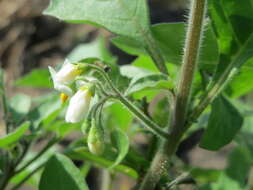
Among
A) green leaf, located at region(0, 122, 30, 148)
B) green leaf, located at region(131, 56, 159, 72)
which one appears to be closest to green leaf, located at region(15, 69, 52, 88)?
green leaf, located at region(131, 56, 159, 72)

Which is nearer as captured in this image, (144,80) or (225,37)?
(144,80)

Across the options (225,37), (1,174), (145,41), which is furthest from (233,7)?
(1,174)

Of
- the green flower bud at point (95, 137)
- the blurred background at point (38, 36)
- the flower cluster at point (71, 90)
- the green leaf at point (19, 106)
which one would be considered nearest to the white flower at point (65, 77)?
the flower cluster at point (71, 90)

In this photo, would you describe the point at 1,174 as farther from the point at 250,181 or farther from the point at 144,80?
the point at 250,181

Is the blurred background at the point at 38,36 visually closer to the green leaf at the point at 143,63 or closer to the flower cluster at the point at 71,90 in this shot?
the green leaf at the point at 143,63

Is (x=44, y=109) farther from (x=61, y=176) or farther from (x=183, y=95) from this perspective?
(x=183, y=95)

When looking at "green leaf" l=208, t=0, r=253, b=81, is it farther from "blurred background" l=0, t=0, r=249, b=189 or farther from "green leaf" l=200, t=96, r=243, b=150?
"blurred background" l=0, t=0, r=249, b=189
